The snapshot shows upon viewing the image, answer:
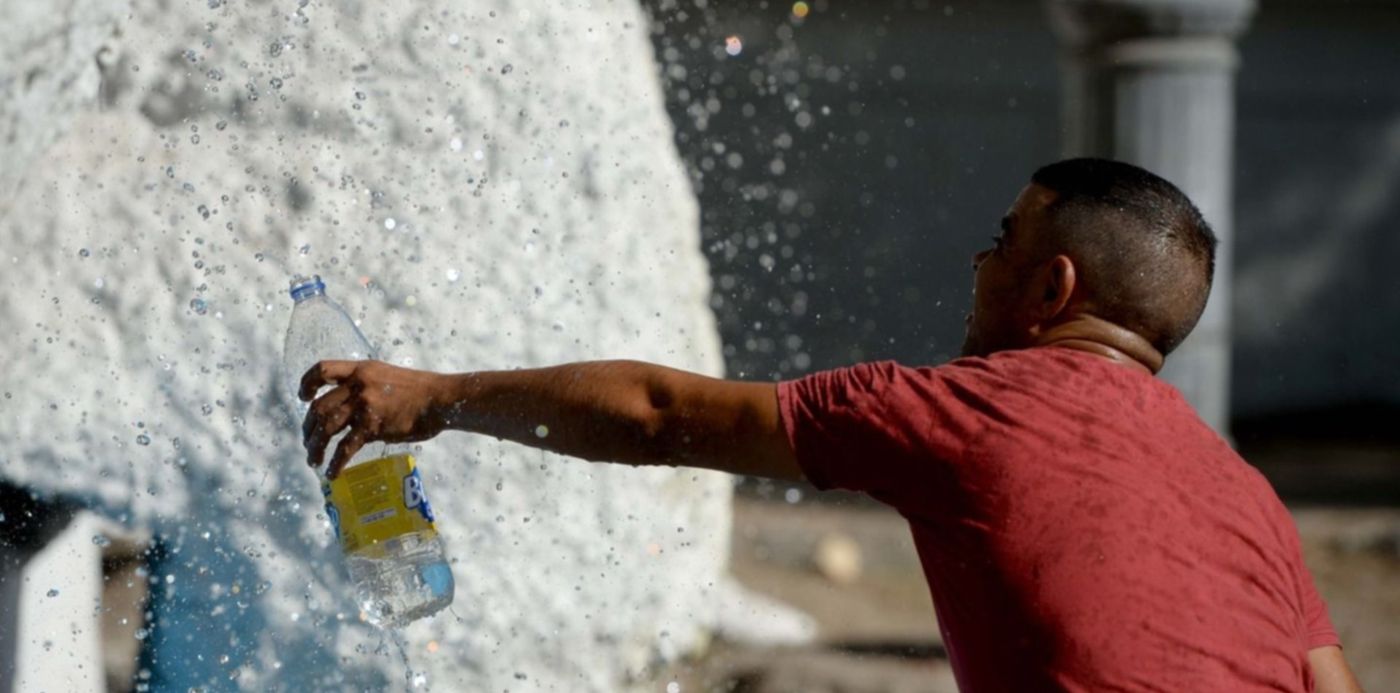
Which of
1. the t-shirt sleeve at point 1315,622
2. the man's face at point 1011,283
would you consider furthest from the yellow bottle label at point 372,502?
the t-shirt sleeve at point 1315,622

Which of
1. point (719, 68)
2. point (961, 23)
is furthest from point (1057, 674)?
point (961, 23)

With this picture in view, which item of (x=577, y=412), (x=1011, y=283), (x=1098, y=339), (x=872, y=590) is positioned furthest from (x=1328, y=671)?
(x=872, y=590)

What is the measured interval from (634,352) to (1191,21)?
5.93ft

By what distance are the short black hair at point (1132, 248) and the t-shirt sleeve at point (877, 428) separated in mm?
259

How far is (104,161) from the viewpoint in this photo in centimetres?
283

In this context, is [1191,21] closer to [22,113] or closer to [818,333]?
[22,113]

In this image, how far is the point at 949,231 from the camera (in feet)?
25.7

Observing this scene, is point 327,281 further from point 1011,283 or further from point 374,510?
point 1011,283

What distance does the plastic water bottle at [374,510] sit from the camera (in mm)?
2191

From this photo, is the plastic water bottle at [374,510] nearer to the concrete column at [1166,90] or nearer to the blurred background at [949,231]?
the blurred background at [949,231]

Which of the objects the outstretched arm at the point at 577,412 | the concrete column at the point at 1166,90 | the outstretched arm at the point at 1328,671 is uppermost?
the concrete column at the point at 1166,90

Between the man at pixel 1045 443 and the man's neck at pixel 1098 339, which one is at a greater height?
the man's neck at pixel 1098 339

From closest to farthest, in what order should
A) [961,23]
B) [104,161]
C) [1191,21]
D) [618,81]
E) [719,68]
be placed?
1. [104,161]
2. [618,81]
3. [1191,21]
4. [719,68]
5. [961,23]

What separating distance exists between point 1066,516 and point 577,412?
57 cm
